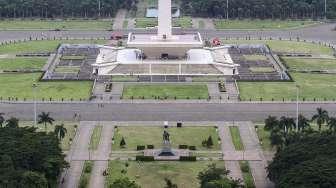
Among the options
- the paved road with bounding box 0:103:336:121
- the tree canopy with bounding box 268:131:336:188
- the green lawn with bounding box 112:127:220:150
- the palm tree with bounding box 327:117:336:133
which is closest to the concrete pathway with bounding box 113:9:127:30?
the paved road with bounding box 0:103:336:121

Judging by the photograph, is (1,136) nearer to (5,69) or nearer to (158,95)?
(158,95)

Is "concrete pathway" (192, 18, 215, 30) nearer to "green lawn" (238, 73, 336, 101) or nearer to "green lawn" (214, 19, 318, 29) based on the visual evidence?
"green lawn" (214, 19, 318, 29)

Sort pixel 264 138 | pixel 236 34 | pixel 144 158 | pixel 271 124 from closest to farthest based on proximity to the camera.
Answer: pixel 144 158 → pixel 271 124 → pixel 264 138 → pixel 236 34

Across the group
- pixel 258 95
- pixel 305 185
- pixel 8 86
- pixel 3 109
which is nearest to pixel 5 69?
pixel 8 86

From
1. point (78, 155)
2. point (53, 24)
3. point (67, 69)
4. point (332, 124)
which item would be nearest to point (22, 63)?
point (67, 69)

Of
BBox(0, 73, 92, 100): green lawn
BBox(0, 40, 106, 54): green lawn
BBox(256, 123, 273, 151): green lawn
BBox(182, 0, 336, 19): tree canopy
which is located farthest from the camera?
BBox(182, 0, 336, 19): tree canopy

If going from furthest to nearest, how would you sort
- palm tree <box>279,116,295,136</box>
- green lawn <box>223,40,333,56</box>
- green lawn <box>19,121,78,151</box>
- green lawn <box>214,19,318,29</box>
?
green lawn <box>214,19,318,29</box>
green lawn <box>223,40,333,56</box>
green lawn <box>19,121,78,151</box>
palm tree <box>279,116,295,136</box>

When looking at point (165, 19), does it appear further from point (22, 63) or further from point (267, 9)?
point (267, 9)
